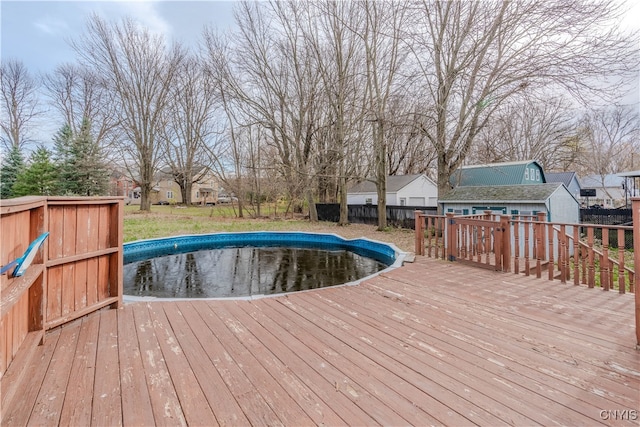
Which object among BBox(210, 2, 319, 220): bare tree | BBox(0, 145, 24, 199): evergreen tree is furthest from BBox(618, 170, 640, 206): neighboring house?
BBox(0, 145, 24, 199): evergreen tree

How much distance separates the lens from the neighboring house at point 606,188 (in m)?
24.1

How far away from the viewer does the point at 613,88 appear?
25.2 ft

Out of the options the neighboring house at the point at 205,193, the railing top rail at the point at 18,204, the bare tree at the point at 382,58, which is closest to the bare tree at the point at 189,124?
the bare tree at the point at 382,58

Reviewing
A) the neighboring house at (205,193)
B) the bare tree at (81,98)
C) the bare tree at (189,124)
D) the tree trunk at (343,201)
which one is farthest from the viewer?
the neighboring house at (205,193)

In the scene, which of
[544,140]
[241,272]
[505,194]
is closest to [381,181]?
[505,194]

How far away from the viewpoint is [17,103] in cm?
1866

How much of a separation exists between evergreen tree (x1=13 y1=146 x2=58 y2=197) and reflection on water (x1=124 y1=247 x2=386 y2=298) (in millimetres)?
13111

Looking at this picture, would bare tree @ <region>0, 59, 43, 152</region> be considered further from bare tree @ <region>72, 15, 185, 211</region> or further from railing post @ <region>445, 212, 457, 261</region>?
railing post @ <region>445, 212, 457, 261</region>

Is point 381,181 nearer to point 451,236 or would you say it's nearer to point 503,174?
point 503,174

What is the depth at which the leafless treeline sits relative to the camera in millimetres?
8359

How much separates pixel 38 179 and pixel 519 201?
900 inches

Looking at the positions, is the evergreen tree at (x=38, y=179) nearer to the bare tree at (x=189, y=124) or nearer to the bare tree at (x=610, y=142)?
the bare tree at (x=189, y=124)

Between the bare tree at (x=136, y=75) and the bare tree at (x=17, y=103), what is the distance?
3.90m

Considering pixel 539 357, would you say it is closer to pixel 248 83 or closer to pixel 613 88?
pixel 613 88
